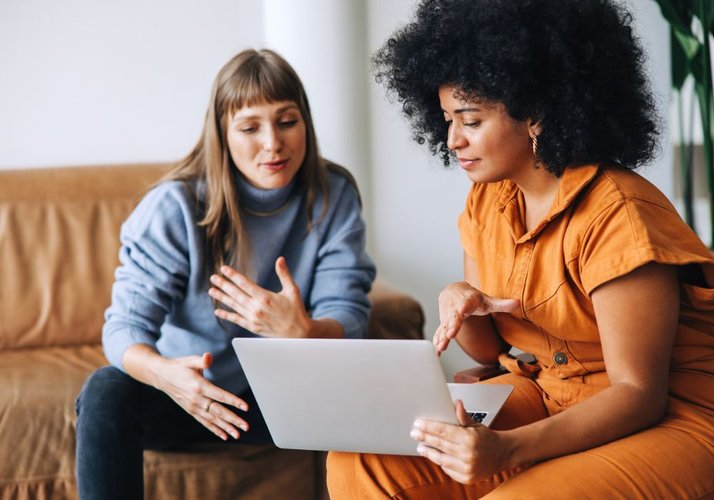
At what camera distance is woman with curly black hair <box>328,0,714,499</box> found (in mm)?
1283

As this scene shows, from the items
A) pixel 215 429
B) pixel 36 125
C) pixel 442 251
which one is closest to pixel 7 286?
pixel 36 125

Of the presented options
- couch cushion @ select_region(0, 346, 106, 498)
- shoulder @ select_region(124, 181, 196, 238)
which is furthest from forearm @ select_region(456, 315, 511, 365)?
couch cushion @ select_region(0, 346, 106, 498)

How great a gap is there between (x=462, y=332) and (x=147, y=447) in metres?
0.72

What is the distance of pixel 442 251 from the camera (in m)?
2.97

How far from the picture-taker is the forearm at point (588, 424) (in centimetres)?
129

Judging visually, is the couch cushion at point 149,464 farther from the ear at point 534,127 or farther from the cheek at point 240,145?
the ear at point 534,127

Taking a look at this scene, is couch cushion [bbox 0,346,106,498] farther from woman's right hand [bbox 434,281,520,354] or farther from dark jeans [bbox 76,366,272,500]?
woman's right hand [bbox 434,281,520,354]

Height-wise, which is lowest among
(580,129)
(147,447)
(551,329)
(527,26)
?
(147,447)

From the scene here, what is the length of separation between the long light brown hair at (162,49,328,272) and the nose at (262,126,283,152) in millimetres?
64

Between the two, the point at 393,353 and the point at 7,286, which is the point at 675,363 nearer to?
the point at 393,353

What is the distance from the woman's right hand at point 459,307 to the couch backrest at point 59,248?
1.25 m

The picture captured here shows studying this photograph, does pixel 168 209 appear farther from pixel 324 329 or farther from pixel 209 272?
pixel 324 329

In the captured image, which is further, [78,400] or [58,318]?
[58,318]

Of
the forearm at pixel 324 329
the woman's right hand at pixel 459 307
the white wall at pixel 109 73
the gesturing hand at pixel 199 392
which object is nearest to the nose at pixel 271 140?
the forearm at pixel 324 329
